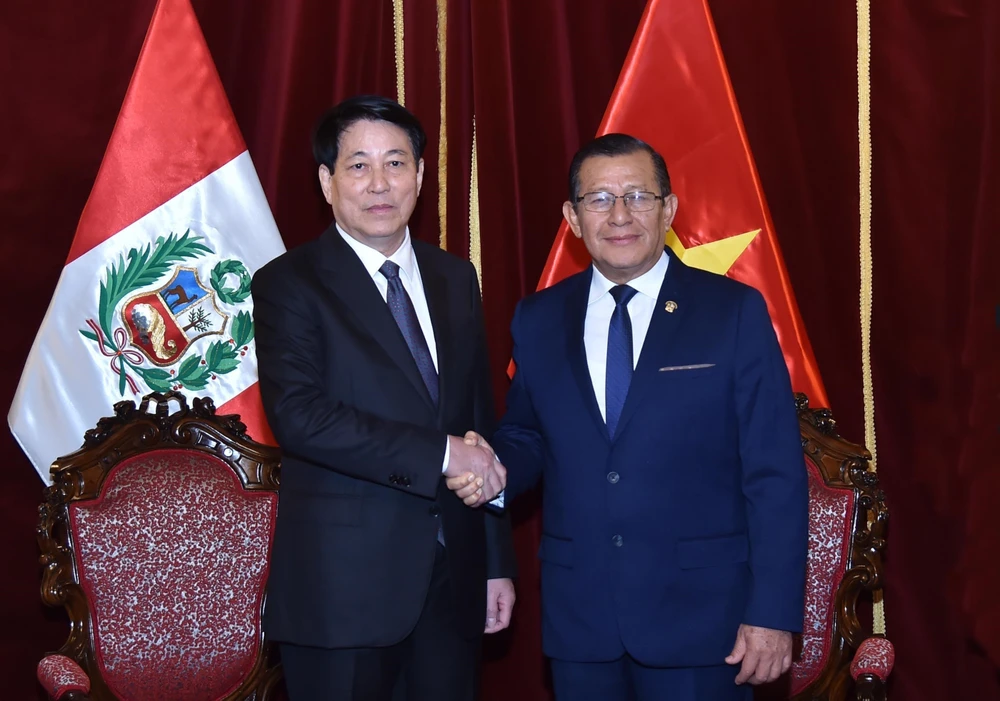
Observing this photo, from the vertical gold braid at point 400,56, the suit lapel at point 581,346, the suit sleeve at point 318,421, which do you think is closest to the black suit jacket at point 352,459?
the suit sleeve at point 318,421

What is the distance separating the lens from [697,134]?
2.97 m

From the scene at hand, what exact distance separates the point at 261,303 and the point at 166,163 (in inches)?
39.3

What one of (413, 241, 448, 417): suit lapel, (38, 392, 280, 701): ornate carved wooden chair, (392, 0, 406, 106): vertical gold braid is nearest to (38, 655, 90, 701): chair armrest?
(38, 392, 280, 701): ornate carved wooden chair

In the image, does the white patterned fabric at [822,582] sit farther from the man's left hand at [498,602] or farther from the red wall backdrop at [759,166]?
the man's left hand at [498,602]

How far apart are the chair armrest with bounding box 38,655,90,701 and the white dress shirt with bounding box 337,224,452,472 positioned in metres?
1.05

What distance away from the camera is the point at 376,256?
216 centimetres

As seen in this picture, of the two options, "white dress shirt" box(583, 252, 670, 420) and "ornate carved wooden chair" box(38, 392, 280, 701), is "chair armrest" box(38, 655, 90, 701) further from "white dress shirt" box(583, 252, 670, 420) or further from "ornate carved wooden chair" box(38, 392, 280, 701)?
"white dress shirt" box(583, 252, 670, 420)

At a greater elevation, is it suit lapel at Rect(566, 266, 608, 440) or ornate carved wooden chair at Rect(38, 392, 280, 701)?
suit lapel at Rect(566, 266, 608, 440)

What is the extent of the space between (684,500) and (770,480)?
165mm

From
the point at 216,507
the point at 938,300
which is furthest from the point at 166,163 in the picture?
the point at 938,300

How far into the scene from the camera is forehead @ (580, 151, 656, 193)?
2.14 metres

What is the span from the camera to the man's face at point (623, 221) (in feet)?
6.92

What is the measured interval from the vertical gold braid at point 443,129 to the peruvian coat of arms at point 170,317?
2.32 ft

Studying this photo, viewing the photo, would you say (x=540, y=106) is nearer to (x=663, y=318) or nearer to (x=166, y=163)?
(x=166, y=163)
